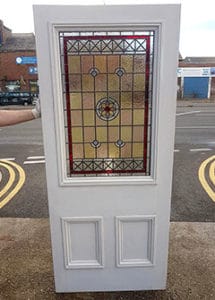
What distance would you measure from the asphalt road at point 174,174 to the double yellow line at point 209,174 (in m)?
0.07

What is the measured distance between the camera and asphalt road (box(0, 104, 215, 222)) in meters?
4.65

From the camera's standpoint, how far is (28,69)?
29469mm

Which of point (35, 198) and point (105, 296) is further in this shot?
point (35, 198)

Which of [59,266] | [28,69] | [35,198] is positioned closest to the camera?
[59,266]

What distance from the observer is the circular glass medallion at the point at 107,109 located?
2.48m

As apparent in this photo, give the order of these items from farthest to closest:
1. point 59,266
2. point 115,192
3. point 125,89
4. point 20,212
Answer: point 20,212 → point 59,266 → point 115,192 → point 125,89

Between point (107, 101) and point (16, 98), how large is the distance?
2452 cm

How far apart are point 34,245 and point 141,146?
2095 millimetres

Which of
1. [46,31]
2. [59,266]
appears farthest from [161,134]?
[59,266]

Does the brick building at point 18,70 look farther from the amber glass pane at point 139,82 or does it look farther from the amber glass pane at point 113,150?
the amber glass pane at point 139,82

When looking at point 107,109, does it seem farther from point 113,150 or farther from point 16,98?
point 16,98

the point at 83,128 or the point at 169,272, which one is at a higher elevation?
the point at 83,128

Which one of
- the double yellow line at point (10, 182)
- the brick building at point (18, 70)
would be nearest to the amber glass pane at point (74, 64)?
the double yellow line at point (10, 182)

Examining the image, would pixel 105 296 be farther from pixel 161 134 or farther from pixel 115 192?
pixel 161 134
